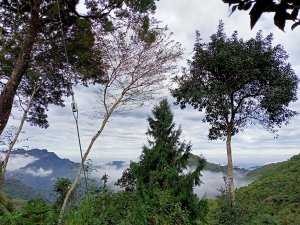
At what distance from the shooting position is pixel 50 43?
491 inches

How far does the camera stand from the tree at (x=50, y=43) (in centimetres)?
885

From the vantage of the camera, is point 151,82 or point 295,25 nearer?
point 295,25

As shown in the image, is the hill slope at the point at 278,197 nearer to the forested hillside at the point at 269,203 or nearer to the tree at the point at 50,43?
the forested hillside at the point at 269,203

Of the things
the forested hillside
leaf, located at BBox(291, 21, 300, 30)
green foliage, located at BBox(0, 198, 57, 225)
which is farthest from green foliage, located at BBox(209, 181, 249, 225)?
leaf, located at BBox(291, 21, 300, 30)

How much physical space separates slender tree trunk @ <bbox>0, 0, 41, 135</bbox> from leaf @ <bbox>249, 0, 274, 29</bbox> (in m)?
7.97

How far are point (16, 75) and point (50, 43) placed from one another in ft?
13.5

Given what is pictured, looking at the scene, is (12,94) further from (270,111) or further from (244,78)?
(270,111)

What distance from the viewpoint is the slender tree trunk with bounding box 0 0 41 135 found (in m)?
8.40

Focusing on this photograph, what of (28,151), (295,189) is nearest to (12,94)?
(28,151)

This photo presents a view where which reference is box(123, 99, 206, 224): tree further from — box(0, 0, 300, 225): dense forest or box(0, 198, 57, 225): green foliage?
box(0, 198, 57, 225): green foliage

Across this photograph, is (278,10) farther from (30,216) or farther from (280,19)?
(30,216)

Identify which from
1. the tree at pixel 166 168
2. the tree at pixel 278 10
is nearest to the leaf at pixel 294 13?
the tree at pixel 278 10

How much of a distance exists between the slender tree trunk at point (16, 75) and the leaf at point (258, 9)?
7972 millimetres

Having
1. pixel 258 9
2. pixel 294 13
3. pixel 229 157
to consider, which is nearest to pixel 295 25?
pixel 294 13
